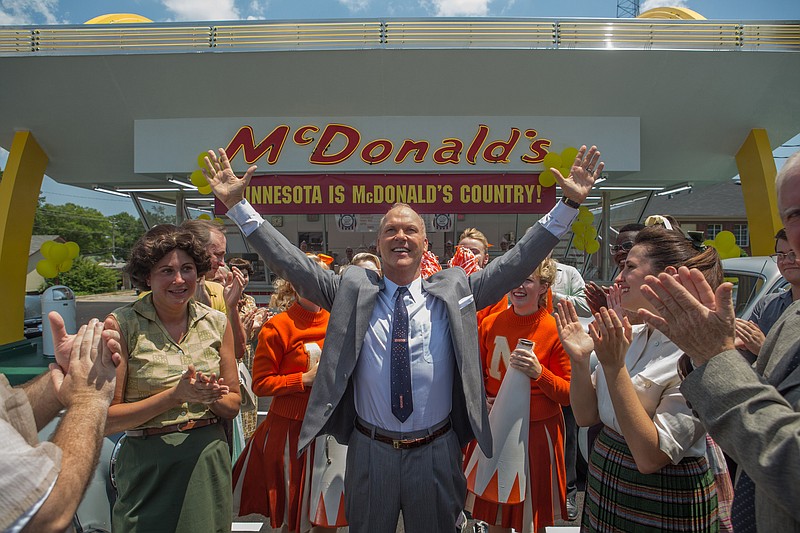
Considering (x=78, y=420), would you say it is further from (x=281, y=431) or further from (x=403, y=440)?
(x=281, y=431)

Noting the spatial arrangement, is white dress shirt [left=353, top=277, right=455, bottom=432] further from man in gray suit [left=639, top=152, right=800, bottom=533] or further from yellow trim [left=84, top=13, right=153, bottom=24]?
yellow trim [left=84, top=13, right=153, bottom=24]

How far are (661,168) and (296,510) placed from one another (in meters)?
11.4

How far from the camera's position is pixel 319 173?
9.69m

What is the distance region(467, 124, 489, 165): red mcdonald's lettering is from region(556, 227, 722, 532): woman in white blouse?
25.9 feet

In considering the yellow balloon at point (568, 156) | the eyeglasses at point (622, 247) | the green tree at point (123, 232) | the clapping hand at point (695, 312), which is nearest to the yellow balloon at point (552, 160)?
the yellow balloon at point (568, 156)

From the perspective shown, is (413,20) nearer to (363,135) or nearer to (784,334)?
(363,135)

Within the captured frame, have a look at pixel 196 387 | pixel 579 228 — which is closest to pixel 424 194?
pixel 579 228

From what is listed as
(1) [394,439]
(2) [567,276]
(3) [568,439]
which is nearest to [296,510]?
(1) [394,439]

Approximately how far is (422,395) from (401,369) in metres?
0.15

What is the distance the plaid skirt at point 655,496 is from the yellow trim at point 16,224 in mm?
11157

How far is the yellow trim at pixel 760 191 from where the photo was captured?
31.3ft

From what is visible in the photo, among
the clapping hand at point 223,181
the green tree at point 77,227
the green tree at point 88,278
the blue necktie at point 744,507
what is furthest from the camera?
the green tree at point 77,227

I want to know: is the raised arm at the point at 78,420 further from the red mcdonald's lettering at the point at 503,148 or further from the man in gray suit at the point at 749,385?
the red mcdonald's lettering at the point at 503,148

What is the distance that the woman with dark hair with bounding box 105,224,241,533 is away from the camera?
2.04 meters
